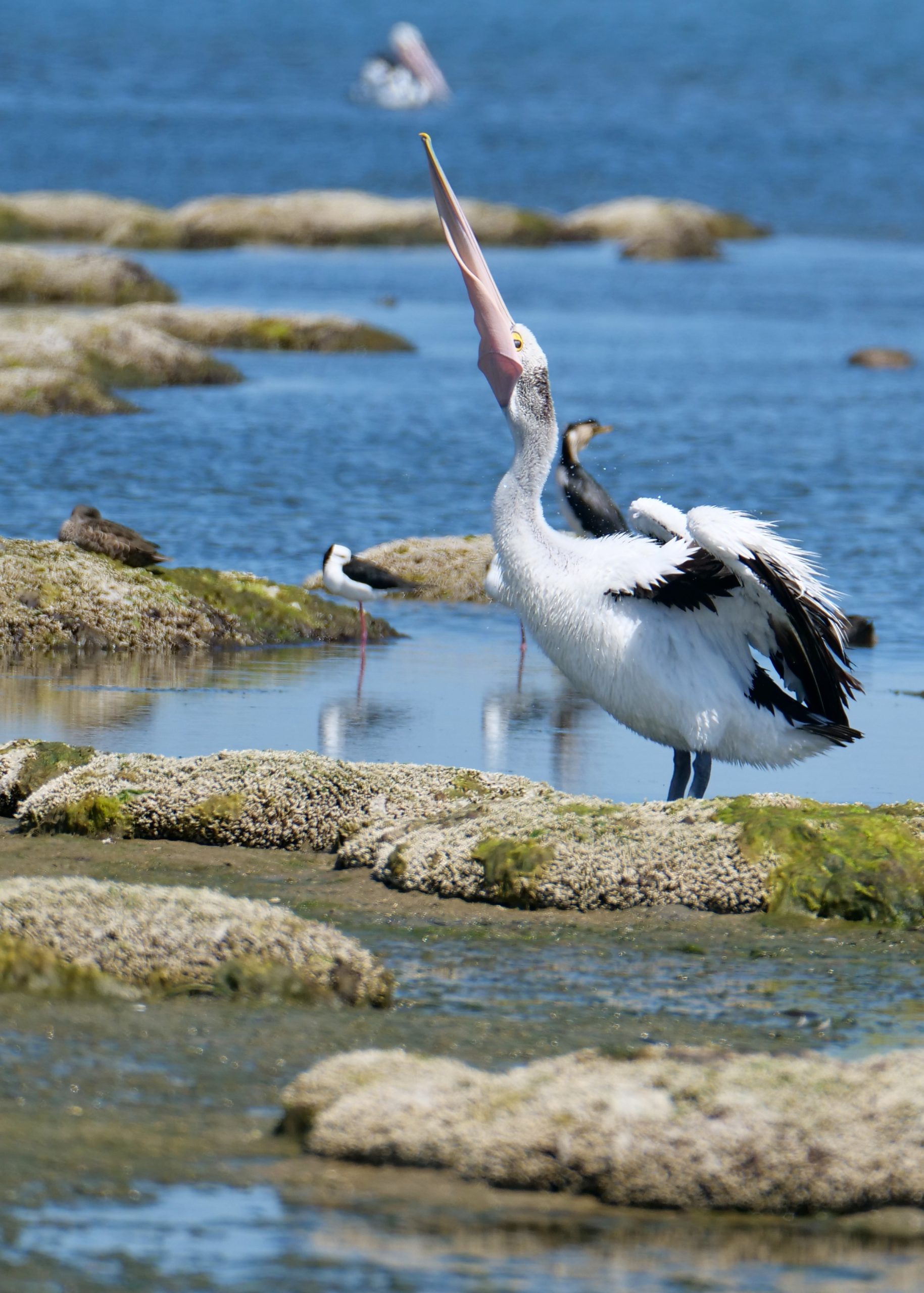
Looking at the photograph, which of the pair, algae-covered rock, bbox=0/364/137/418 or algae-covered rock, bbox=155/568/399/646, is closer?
algae-covered rock, bbox=155/568/399/646

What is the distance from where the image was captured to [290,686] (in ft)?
41.4

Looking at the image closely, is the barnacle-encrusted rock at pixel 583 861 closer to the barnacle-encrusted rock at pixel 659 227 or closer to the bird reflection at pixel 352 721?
the bird reflection at pixel 352 721

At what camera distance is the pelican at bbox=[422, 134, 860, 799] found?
9008 mm

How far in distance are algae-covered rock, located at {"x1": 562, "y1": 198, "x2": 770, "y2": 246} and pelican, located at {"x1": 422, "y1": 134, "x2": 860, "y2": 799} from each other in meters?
46.3

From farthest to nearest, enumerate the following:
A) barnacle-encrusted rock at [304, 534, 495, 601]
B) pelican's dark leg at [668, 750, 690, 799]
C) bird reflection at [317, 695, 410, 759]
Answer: barnacle-encrusted rock at [304, 534, 495, 601] < bird reflection at [317, 695, 410, 759] < pelican's dark leg at [668, 750, 690, 799]

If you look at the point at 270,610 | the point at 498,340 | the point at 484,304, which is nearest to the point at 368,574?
the point at 270,610

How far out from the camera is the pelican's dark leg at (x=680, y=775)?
950 cm

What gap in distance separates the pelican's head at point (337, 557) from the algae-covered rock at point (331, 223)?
4099cm

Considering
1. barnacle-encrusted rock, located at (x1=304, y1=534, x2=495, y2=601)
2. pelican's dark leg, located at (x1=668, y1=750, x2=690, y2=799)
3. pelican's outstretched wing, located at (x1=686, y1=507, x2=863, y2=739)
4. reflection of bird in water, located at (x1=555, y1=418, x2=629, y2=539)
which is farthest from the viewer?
barnacle-encrusted rock, located at (x1=304, y1=534, x2=495, y2=601)

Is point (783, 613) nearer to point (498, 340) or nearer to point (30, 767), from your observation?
point (498, 340)

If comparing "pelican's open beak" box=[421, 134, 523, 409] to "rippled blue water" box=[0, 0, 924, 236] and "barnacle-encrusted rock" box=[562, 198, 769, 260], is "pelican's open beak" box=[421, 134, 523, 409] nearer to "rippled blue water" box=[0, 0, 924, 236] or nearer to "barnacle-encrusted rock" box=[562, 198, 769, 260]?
"barnacle-encrusted rock" box=[562, 198, 769, 260]

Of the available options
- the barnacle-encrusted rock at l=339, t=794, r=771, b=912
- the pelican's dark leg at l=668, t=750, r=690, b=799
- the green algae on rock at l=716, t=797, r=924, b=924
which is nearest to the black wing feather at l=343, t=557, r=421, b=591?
the pelican's dark leg at l=668, t=750, r=690, b=799

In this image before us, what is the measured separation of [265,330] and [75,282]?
5426 millimetres

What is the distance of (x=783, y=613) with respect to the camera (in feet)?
29.8
